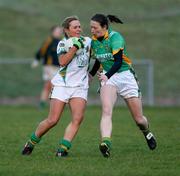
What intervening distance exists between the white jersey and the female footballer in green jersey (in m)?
0.18

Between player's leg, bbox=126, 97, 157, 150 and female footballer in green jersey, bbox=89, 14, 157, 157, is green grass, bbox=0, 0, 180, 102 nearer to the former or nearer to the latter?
player's leg, bbox=126, 97, 157, 150

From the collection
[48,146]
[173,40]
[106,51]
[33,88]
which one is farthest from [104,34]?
[173,40]

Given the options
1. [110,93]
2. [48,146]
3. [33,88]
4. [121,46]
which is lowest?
[33,88]

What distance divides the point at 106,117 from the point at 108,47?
2.90 ft

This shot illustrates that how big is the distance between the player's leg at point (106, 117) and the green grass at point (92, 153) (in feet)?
0.52

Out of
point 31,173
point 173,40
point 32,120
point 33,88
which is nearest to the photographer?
point 31,173

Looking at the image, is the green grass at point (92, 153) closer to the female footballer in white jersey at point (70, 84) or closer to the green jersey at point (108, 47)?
the female footballer in white jersey at point (70, 84)

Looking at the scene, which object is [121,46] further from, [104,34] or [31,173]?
[31,173]

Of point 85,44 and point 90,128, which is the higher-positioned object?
point 85,44

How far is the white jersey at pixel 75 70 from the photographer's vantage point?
400 inches

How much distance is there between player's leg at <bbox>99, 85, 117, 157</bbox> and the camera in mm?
9805

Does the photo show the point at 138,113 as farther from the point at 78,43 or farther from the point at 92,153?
the point at 78,43

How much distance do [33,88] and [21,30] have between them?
5859mm

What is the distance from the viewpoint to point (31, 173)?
8.59 metres
